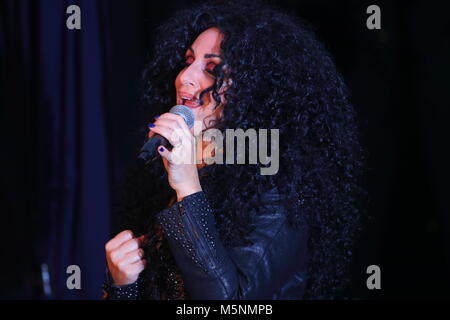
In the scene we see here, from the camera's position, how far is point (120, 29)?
5.57 feet

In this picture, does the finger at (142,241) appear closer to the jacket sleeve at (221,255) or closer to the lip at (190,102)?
the jacket sleeve at (221,255)

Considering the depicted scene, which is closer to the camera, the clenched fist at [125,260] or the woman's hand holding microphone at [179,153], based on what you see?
the woman's hand holding microphone at [179,153]

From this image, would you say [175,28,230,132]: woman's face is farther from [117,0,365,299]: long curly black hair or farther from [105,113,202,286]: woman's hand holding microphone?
[105,113,202,286]: woman's hand holding microphone

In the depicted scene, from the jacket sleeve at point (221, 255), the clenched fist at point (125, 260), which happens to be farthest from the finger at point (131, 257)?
the jacket sleeve at point (221, 255)

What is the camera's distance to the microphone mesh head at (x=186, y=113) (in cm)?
102

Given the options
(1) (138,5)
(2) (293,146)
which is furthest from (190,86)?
(1) (138,5)

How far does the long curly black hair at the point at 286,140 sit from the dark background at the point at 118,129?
42 cm

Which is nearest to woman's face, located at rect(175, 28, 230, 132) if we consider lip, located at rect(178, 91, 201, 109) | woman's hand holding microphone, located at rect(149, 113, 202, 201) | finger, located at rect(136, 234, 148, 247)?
lip, located at rect(178, 91, 201, 109)

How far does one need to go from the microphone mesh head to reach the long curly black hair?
93mm

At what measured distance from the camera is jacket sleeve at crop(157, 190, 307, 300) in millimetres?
910

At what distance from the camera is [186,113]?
3.38 ft

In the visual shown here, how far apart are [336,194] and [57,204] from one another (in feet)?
3.51

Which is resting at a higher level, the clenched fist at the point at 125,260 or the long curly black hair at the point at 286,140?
the long curly black hair at the point at 286,140
